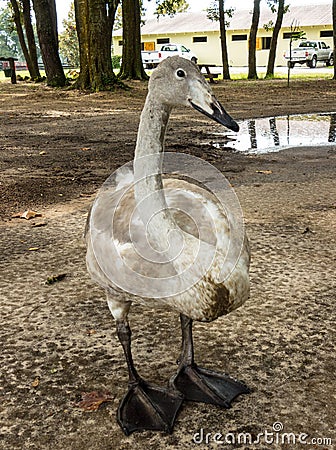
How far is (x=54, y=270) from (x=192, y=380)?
5.79ft

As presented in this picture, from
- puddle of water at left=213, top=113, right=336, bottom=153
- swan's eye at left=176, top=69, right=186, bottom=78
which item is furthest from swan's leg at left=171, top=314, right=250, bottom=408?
puddle of water at left=213, top=113, right=336, bottom=153

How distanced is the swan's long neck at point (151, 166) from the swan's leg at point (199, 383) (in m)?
0.65

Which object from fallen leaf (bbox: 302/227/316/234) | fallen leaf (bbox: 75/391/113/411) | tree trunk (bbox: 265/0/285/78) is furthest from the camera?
tree trunk (bbox: 265/0/285/78)

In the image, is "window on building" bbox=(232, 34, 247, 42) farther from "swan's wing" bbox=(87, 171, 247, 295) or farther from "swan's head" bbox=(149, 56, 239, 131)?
"swan's head" bbox=(149, 56, 239, 131)

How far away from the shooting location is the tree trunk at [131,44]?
22.4 m

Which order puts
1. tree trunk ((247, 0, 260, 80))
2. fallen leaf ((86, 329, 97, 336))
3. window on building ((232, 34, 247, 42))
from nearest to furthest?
fallen leaf ((86, 329, 97, 336)) < tree trunk ((247, 0, 260, 80)) < window on building ((232, 34, 247, 42))

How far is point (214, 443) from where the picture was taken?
2404mm

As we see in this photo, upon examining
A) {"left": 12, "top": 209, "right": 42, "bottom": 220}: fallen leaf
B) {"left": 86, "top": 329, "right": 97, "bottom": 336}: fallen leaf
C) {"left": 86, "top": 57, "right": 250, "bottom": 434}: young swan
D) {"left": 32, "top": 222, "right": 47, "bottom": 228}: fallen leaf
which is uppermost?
{"left": 86, "top": 57, "right": 250, "bottom": 434}: young swan

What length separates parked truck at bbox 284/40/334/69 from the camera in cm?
4218

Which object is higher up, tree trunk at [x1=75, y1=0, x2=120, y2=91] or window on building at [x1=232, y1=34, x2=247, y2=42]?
window on building at [x1=232, y1=34, x2=247, y2=42]

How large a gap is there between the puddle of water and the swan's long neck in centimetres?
609

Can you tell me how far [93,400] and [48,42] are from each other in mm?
18969

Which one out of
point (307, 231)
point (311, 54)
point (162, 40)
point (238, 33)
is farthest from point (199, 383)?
point (162, 40)

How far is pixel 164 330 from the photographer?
331 cm
